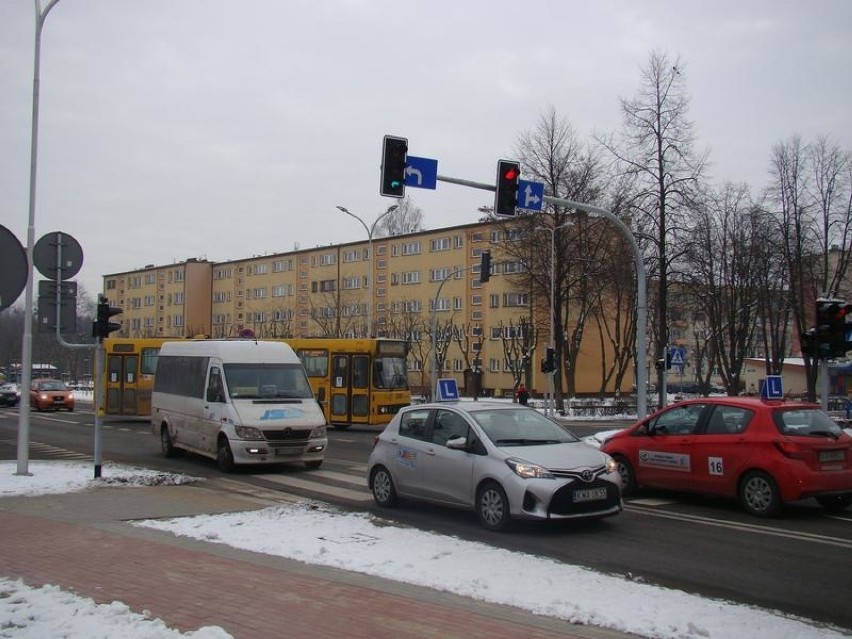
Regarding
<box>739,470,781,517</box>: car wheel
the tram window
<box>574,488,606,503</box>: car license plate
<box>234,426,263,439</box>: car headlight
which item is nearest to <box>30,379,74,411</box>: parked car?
the tram window

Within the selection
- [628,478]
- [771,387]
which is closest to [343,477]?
[628,478]

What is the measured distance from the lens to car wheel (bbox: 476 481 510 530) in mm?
9258

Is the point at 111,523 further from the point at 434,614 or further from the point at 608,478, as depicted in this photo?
the point at 608,478

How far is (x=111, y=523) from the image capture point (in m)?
9.41

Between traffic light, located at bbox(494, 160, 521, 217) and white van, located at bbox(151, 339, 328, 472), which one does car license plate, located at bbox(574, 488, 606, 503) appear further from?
traffic light, located at bbox(494, 160, 521, 217)

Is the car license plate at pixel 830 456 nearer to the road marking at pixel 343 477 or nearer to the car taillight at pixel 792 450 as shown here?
the car taillight at pixel 792 450

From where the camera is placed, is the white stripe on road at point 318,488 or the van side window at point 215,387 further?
the van side window at point 215,387

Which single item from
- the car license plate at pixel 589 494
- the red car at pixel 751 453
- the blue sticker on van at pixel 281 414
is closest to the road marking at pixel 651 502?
the red car at pixel 751 453

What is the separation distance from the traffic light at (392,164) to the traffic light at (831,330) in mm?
8056

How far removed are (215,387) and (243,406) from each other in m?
1.00

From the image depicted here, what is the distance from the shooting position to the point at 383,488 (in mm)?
11305

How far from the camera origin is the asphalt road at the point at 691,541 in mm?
7016

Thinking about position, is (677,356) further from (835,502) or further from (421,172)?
(835,502)

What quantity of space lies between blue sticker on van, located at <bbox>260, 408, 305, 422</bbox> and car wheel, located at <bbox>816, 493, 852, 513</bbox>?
890 cm
